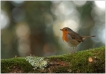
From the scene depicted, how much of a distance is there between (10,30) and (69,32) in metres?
6.87

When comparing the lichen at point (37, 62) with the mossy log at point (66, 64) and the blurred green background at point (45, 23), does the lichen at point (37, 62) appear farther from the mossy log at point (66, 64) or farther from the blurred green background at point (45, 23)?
the blurred green background at point (45, 23)

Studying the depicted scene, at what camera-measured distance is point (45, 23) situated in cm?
1080

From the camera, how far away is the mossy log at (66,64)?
9.98ft

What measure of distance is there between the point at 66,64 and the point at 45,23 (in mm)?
7751

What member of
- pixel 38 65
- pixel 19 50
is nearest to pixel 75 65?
pixel 38 65

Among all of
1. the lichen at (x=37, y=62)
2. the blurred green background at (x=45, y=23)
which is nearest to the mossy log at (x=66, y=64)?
the lichen at (x=37, y=62)

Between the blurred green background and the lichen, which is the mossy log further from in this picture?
the blurred green background

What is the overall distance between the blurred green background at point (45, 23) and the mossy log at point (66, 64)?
24.2ft

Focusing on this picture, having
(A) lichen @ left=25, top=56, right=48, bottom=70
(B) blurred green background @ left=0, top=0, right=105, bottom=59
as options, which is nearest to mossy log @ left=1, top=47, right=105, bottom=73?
(A) lichen @ left=25, top=56, right=48, bottom=70

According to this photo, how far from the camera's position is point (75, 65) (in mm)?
3096

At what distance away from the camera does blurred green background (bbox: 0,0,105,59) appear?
35.3ft

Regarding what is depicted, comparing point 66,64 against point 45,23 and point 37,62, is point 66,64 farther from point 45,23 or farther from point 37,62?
point 45,23

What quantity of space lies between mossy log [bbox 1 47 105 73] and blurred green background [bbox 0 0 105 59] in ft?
24.2

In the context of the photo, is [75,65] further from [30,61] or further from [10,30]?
[10,30]
